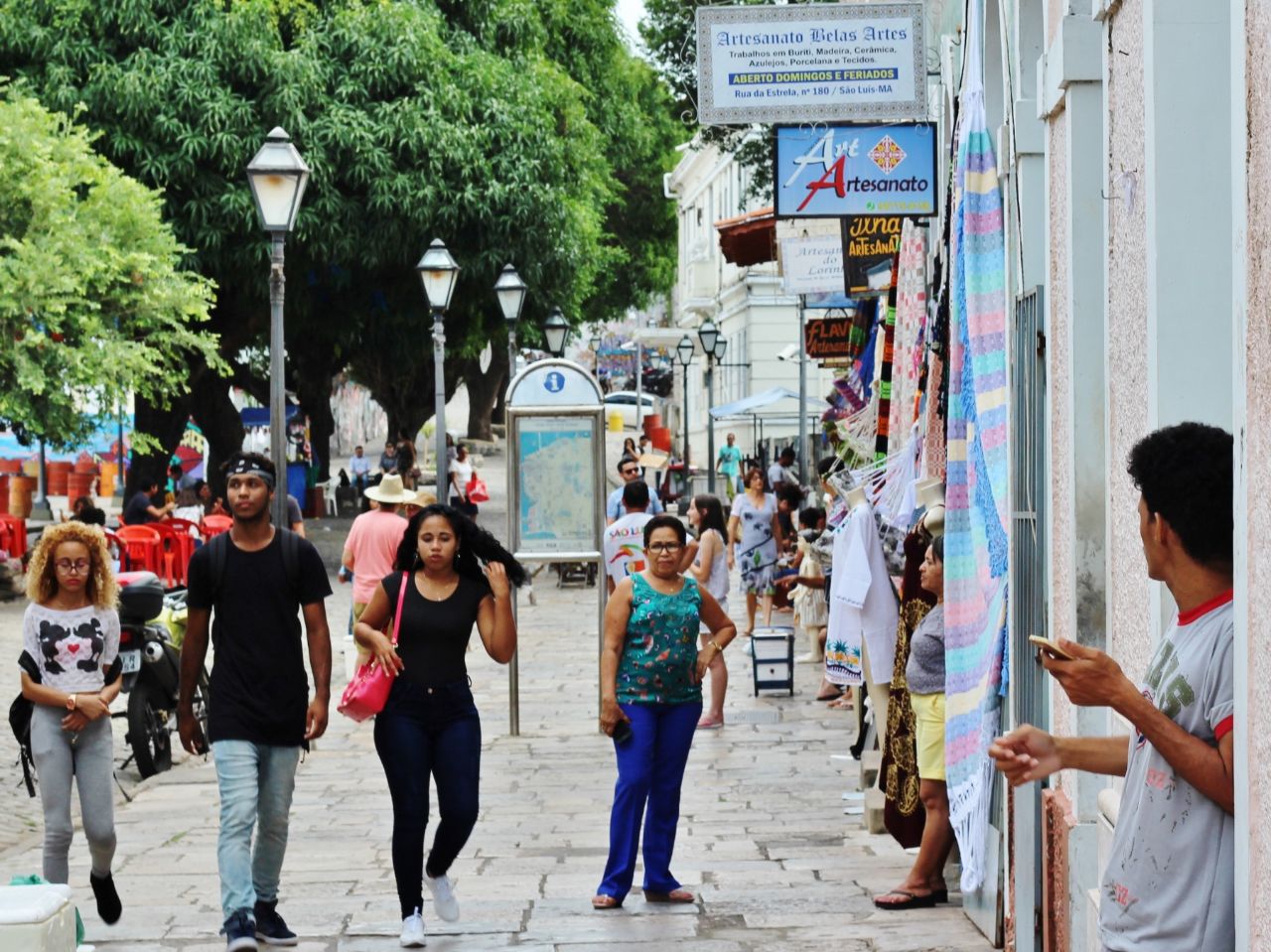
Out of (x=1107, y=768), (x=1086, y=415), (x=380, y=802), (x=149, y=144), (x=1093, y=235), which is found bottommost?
(x=380, y=802)

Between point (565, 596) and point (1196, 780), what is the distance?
23203mm

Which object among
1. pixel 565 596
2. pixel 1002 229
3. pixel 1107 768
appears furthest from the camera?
pixel 565 596

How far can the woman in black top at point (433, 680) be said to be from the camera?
7594mm

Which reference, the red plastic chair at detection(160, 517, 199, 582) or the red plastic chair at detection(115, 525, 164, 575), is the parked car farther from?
the red plastic chair at detection(115, 525, 164, 575)

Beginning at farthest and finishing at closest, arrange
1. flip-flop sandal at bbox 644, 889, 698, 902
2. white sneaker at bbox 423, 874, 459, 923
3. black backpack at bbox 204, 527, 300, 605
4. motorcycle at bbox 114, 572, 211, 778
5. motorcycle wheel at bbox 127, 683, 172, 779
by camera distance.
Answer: motorcycle wheel at bbox 127, 683, 172, 779, motorcycle at bbox 114, 572, 211, 778, flip-flop sandal at bbox 644, 889, 698, 902, white sneaker at bbox 423, 874, 459, 923, black backpack at bbox 204, 527, 300, 605

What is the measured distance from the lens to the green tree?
2189 cm

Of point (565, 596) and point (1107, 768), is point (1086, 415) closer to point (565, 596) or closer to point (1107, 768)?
point (1107, 768)

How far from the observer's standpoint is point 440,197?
97.1ft

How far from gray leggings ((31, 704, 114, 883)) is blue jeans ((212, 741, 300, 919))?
54 centimetres

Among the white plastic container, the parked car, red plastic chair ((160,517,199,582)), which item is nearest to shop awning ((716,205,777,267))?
red plastic chair ((160,517,199,582))

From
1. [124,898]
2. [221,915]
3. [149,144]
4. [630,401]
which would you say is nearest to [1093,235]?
[221,915]

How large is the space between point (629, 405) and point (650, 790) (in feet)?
217

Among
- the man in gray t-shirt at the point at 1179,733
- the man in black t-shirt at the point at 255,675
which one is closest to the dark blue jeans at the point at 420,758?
the man in black t-shirt at the point at 255,675

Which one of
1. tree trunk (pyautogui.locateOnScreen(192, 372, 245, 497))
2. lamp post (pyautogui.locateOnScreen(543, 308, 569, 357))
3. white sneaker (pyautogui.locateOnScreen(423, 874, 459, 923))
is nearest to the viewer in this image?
white sneaker (pyautogui.locateOnScreen(423, 874, 459, 923))
